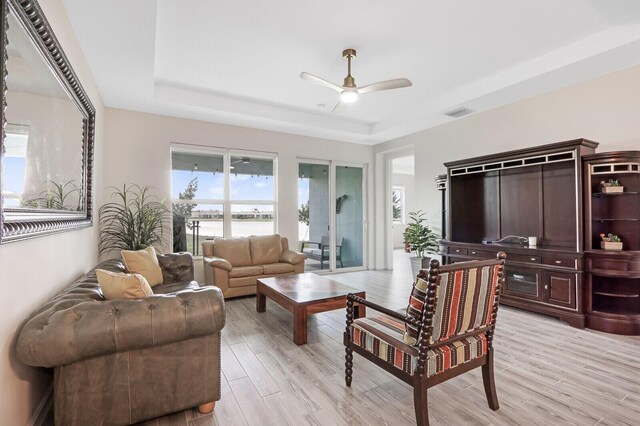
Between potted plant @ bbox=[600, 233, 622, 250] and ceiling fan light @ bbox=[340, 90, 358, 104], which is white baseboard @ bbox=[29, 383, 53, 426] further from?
potted plant @ bbox=[600, 233, 622, 250]

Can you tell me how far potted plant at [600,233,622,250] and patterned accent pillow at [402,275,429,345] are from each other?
3.08 meters

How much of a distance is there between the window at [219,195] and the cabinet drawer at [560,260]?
14.1 feet

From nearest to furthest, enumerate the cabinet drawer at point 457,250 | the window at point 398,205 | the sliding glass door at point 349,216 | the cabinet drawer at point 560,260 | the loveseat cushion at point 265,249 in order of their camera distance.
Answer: the cabinet drawer at point 560,260 → the cabinet drawer at point 457,250 → the loveseat cushion at point 265,249 → the sliding glass door at point 349,216 → the window at point 398,205

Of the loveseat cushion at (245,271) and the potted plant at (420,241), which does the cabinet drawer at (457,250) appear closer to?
the potted plant at (420,241)

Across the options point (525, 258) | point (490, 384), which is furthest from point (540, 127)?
point (490, 384)

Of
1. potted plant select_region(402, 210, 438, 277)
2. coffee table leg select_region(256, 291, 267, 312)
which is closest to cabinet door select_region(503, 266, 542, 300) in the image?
potted plant select_region(402, 210, 438, 277)

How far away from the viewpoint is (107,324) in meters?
1.70

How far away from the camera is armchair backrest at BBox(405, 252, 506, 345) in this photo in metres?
1.68

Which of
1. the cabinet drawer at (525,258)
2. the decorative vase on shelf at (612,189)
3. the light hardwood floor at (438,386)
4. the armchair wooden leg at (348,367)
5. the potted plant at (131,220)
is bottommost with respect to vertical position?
the light hardwood floor at (438,386)

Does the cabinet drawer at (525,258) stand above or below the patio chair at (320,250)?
above

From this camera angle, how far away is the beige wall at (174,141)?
4727 mm

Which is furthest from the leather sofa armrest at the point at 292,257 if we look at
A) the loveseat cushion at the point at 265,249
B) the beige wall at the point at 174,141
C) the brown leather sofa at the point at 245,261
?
the beige wall at the point at 174,141

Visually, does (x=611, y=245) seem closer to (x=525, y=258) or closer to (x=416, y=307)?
(x=525, y=258)

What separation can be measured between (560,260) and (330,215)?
13.3 feet
